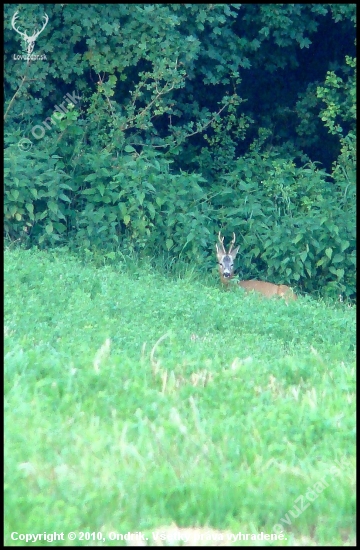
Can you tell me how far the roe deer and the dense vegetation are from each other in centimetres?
25

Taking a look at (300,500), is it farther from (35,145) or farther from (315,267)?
(35,145)

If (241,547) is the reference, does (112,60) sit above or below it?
above

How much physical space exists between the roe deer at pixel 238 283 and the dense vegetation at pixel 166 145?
0.83 feet

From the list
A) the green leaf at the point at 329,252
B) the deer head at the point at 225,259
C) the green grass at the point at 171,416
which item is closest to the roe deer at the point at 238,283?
the deer head at the point at 225,259

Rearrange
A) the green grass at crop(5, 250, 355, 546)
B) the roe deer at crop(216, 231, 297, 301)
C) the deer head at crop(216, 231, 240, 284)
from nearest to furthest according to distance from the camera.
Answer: the green grass at crop(5, 250, 355, 546), the roe deer at crop(216, 231, 297, 301), the deer head at crop(216, 231, 240, 284)

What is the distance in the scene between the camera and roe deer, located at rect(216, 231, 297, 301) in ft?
35.7

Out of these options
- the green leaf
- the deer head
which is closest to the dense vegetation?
the green leaf

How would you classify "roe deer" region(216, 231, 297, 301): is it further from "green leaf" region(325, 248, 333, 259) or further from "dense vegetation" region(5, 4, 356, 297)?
"green leaf" region(325, 248, 333, 259)

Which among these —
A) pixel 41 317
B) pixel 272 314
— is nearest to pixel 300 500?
pixel 41 317

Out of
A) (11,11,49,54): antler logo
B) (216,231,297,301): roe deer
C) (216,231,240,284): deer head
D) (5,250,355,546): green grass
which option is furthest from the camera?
(11,11,49,54): antler logo

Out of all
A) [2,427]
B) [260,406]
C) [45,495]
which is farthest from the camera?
[260,406]

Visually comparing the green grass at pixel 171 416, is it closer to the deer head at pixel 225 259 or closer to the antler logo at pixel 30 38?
the deer head at pixel 225 259

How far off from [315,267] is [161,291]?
3508 millimetres

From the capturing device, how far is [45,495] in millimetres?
4180
